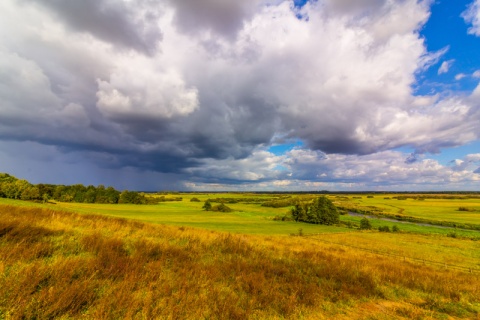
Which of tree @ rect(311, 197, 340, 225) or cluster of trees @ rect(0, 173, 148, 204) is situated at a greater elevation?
cluster of trees @ rect(0, 173, 148, 204)

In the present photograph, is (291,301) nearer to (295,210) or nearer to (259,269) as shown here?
(259,269)

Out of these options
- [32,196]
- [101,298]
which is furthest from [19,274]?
[32,196]

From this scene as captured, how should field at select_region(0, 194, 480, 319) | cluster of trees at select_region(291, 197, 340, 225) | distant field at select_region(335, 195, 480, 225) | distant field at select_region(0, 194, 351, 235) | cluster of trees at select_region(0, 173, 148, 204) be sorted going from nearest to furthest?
1. field at select_region(0, 194, 480, 319)
2. distant field at select_region(0, 194, 351, 235)
3. cluster of trees at select_region(291, 197, 340, 225)
4. distant field at select_region(335, 195, 480, 225)
5. cluster of trees at select_region(0, 173, 148, 204)

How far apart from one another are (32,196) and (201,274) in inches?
3626

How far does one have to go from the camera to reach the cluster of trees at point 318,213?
296 feet

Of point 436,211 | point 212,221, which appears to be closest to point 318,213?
point 212,221

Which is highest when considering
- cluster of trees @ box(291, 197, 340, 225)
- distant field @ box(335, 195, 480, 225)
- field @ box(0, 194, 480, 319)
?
field @ box(0, 194, 480, 319)

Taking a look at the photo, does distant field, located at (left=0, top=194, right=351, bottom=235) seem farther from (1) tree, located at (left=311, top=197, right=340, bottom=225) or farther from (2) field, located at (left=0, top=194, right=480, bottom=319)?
(2) field, located at (left=0, top=194, right=480, bottom=319)

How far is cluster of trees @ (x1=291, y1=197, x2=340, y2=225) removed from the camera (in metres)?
90.1

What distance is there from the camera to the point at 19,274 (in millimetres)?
4754

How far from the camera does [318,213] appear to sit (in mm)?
91688

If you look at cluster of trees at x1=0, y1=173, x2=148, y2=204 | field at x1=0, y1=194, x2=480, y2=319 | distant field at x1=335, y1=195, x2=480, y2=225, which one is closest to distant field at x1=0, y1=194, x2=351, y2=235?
field at x1=0, y1=194, x2=480, y2=319

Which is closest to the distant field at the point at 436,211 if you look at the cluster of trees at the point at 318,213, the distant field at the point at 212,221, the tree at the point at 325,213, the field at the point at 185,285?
the tree at the point at 325,213

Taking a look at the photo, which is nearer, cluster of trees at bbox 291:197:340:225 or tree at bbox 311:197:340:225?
tree at bbox 311:197:340:225
